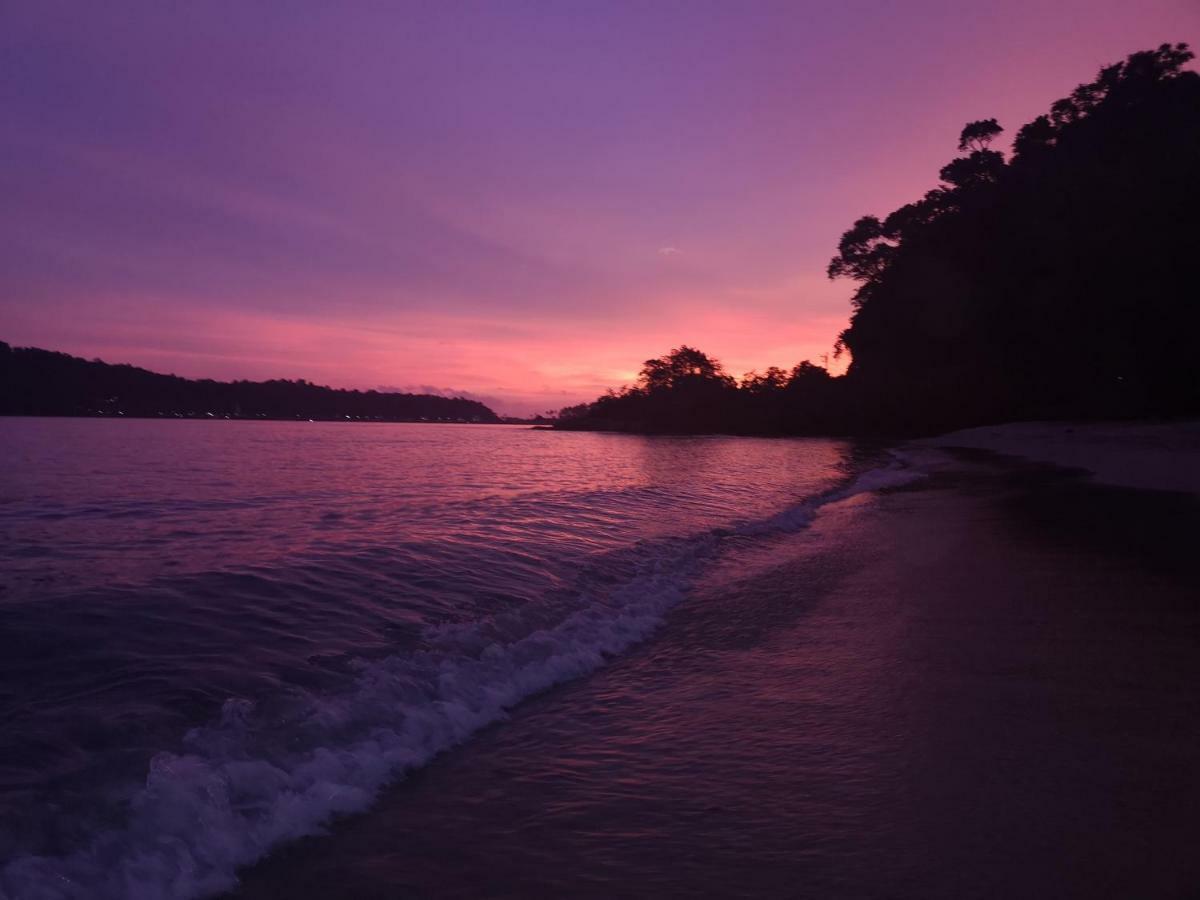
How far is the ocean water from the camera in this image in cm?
340

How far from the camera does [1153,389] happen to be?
127ft

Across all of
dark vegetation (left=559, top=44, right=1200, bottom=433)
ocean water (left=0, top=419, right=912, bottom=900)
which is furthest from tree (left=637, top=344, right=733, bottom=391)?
ocean water (left=0, top=419, right=912, bottom=900)

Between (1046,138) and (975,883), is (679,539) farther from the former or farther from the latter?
(1046,138)

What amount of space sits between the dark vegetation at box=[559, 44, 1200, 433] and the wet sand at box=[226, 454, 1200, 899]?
35.3 m

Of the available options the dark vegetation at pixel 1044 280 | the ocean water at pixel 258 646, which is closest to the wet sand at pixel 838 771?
the ocean water at pixel 258 646

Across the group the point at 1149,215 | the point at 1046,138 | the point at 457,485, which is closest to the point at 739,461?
the point at 457,485

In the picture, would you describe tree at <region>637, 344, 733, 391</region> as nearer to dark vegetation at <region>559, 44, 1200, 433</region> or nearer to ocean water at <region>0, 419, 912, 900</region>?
dark vegetation at <region>559, 44, 1200, 433</region>

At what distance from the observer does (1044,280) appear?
40.7 m

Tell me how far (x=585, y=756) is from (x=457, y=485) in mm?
16081

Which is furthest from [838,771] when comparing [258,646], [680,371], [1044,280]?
[680,371]

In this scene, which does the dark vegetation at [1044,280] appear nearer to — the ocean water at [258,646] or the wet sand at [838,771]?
the ocean water at [258,646]

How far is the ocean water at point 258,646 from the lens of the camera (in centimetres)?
340

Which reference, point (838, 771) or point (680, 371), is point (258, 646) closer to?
point (838, 771)

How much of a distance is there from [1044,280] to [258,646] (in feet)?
148
